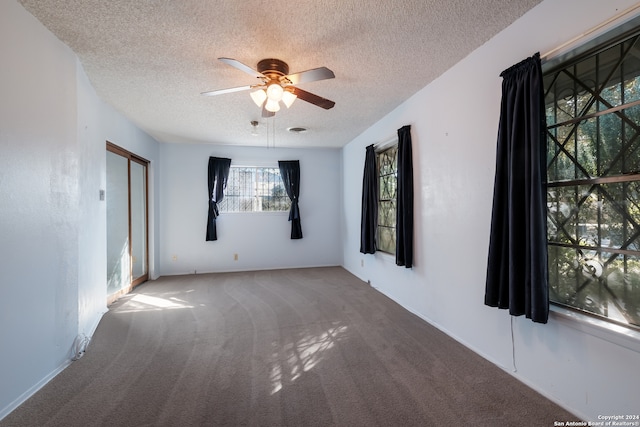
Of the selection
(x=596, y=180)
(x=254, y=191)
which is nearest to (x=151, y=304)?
(x=254, y=191)

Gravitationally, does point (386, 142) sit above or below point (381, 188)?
above

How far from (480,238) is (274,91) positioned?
203 centimetres

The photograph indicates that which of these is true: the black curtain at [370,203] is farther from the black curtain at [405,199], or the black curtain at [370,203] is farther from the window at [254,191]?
the window at [254,191]

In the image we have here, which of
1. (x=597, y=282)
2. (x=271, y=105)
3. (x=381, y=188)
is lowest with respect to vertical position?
(x=597, y=282)

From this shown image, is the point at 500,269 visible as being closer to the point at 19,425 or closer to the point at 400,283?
the point at 400,283

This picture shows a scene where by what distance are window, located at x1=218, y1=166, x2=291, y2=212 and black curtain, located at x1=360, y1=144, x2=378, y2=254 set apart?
2.01 metres

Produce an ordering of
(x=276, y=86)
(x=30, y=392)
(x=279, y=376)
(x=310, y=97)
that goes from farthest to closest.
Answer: (x=310, y=97) < (x=276, y=86) < (x=279, y=376) < (x=30, y=392)

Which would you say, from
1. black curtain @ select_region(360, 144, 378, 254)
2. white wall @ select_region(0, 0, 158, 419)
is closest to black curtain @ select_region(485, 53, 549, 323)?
black curtain @ select_region(360, 144, 378, 254)

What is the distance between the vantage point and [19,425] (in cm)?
158

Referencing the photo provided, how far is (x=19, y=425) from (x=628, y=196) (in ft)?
11.6

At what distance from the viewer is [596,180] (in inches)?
63.2

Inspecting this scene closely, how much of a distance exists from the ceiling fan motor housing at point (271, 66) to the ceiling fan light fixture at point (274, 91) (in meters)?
0.13

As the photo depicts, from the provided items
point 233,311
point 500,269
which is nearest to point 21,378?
point 233,311

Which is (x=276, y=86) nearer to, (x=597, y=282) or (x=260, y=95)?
(x=260, y=95)
